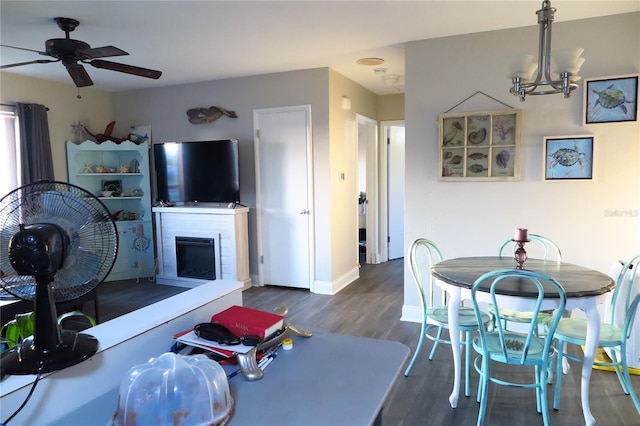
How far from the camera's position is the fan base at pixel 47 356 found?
89cm

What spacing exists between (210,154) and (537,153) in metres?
3.25

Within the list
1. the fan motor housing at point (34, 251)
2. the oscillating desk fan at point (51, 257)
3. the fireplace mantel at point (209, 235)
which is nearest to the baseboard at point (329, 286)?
the fireplace mantel at point (209, 235)

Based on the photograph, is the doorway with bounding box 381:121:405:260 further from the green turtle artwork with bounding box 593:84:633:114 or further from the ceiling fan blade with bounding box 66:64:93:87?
the ceiling fan blade with bounding box 66:64:93:87

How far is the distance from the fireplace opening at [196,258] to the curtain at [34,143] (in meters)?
1.60

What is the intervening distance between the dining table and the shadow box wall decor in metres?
0.95

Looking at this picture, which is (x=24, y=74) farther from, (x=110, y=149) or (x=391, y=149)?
(x=391, y=149)

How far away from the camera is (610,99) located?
9.64 ft

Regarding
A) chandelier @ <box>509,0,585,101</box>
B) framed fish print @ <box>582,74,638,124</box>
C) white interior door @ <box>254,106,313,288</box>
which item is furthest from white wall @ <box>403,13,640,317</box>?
white interior door @ <box>254,106,313,288</box>

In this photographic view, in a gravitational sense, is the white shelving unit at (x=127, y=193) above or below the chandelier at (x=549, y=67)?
below

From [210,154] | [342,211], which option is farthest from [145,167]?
[342,211]

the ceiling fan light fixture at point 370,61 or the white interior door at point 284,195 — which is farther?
the white interior door at point 284,195

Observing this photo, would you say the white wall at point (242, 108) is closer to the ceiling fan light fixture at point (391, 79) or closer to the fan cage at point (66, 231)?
the ceiling fan light fixture at point (391, 79)

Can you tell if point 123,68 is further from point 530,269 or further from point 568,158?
point 568,158

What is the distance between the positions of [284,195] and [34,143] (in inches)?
107
